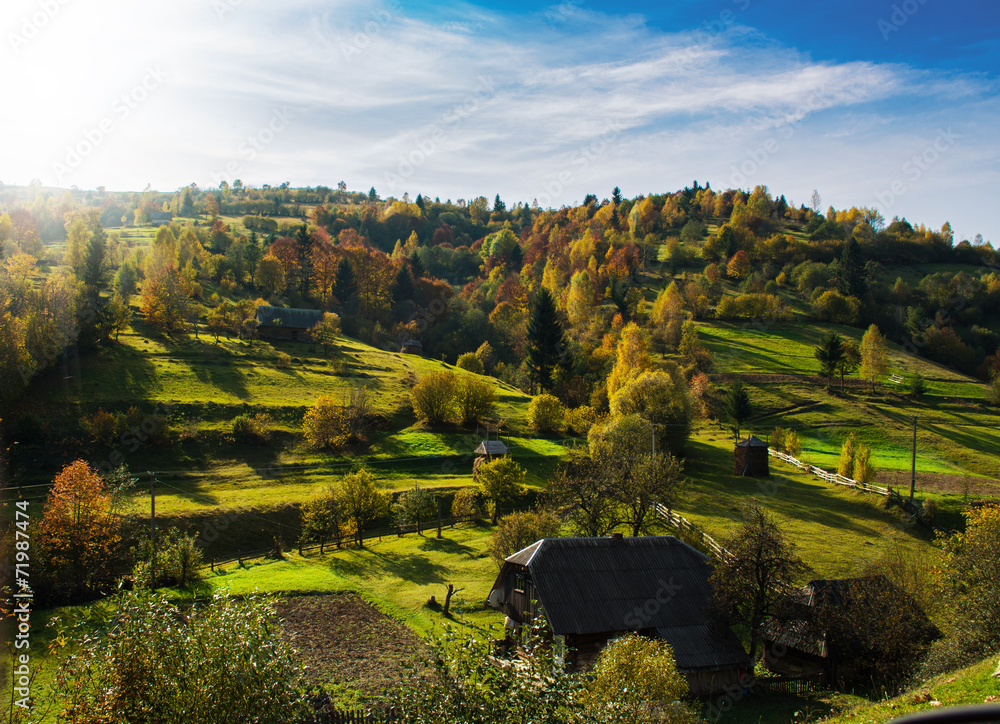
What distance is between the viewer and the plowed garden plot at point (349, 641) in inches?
848

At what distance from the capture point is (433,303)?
362ft

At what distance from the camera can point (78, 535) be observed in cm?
3039

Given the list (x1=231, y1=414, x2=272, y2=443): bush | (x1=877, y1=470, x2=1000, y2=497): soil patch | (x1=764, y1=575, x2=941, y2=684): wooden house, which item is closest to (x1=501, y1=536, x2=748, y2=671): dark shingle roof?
(x1=764, y1=575, x2=941, y2=684): wooden house

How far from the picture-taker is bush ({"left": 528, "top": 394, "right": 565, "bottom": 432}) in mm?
64562

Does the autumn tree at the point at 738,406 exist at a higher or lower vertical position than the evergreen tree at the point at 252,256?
lower

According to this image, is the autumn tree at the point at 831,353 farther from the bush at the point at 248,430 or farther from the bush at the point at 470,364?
the bush at the point at 248,430

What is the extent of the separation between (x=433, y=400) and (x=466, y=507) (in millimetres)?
20103

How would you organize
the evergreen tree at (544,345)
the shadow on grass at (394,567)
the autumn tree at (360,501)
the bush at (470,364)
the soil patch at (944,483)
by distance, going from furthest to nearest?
the bush at (470,364) → the evergreen tree at (544,345) → the soil patch at (944,483) → the autumn tree at (360,501) → the shadow on grass at (394,567)

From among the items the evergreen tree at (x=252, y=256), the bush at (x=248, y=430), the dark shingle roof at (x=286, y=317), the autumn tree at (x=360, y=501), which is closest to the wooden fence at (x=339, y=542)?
the autumn tree at (x=360, y=501)

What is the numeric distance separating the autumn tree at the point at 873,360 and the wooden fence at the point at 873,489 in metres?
28.4

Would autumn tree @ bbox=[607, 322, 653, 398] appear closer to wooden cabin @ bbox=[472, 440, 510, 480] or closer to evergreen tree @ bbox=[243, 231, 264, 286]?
wooden cabin @ bbox=[472, 440, 510, 480]

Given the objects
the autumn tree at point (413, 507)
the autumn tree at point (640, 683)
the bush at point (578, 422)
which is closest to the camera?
the autumn tree at point (640, 683)

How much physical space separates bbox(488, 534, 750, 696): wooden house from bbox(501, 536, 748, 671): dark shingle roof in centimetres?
4

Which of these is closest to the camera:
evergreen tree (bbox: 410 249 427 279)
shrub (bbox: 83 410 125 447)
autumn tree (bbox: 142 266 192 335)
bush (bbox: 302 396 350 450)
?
shrub (bbox: 83 410 125 447)
